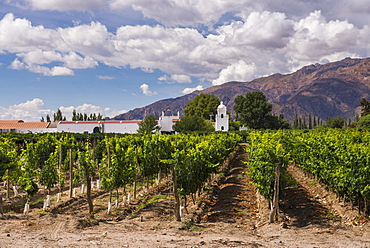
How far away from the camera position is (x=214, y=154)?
20.9 metres

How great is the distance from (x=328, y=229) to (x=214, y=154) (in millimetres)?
9814

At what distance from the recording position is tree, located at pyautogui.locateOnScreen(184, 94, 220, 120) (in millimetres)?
94062

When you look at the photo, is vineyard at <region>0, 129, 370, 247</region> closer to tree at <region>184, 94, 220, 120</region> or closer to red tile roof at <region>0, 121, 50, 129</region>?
red tile roof at <region>0, 121, 50, 129</region>

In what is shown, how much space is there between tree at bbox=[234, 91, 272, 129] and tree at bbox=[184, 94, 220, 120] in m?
7.37

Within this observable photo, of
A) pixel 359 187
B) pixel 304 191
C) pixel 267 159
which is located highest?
pixel 267 159

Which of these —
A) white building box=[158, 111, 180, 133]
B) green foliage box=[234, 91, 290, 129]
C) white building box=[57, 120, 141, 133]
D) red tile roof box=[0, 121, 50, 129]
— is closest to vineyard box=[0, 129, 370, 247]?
white building box=[57, 120, 141, 133]

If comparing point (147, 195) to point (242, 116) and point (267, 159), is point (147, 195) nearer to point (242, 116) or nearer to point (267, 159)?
point (267, 159)

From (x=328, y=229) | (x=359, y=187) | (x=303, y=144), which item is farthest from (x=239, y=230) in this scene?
(x=303, y=144)

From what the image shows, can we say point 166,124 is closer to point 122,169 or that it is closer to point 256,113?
point 256,113

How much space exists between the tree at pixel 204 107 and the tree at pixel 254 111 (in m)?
7.37

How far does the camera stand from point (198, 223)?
509 inches

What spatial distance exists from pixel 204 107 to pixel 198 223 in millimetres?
82929

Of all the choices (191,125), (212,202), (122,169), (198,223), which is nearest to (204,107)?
(191,125)

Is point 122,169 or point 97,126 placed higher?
point 97,126
